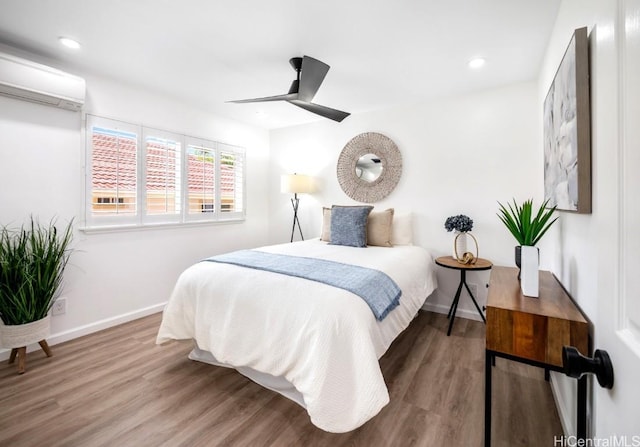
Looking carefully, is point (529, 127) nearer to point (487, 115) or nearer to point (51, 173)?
point (487, 115)

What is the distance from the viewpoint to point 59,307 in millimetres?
2561

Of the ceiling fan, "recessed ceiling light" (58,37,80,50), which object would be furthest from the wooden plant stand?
the ceiling fan

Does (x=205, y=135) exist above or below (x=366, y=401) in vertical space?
above

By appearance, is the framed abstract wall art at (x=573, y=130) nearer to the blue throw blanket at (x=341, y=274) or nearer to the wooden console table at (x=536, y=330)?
the wooden console table at (x=536, y=330)

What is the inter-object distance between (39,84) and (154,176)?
118cm

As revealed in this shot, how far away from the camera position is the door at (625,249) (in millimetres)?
550

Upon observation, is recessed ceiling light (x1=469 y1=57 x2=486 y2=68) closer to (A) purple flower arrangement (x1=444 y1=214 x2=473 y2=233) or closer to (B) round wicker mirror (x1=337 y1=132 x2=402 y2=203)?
(B) round wicker mirror (x1=337 y1=132 x2=402 y2=203)

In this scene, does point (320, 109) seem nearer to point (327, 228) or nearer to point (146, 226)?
point (327, 228)

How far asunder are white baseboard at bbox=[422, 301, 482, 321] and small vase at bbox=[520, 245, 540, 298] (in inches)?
73.2

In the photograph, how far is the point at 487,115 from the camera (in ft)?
9.95

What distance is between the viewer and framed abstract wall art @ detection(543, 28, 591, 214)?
3.83ft

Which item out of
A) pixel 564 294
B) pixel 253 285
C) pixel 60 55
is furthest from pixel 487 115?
pixel 60 55

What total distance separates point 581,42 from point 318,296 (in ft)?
5.60

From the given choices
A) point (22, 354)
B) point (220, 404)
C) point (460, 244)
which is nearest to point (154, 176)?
point (22, 354)
